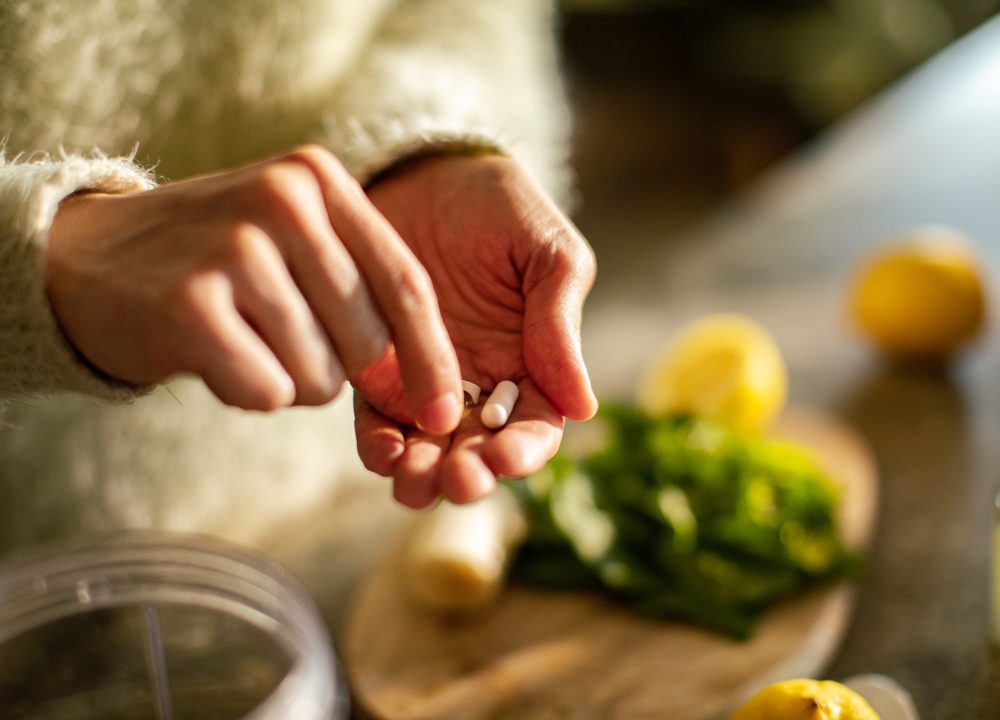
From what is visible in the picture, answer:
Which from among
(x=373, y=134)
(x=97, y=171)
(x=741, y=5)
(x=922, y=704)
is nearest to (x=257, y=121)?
(x=373, y=134)

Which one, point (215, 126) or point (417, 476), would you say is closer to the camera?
point (417, 476)

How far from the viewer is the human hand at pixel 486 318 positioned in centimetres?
43

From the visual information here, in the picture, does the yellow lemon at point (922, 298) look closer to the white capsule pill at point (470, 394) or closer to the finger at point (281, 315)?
the white capsule pill at point (470, 394)

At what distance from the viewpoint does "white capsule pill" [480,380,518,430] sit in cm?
46

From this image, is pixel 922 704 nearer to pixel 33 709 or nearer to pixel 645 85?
pixel 33 709

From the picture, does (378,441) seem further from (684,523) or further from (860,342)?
(860,342)

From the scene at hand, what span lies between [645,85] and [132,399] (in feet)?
8.41

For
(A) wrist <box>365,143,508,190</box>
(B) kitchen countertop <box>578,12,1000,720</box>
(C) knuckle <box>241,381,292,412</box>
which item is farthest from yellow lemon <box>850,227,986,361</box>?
(C) knuckle <box>241,381,292,412</box>

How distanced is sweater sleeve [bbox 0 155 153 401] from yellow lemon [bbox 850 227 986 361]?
2.79ft

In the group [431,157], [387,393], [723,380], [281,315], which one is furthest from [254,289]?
[723,380]

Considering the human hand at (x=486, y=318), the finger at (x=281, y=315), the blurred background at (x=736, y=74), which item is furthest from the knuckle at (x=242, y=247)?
the blurred background at (x=736, y=74)

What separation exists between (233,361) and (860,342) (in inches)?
37.6

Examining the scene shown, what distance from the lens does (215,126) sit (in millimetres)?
747

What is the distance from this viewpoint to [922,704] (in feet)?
2.15
